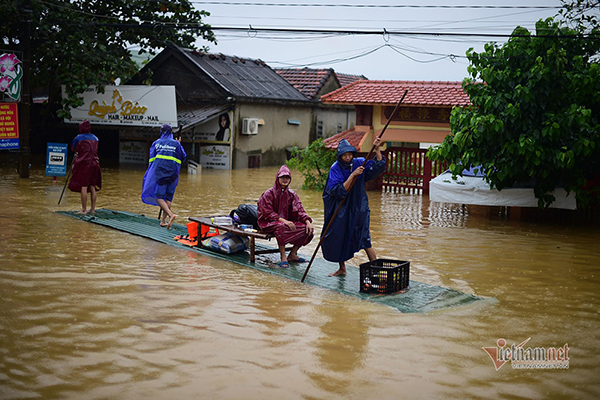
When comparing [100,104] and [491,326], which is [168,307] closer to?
[491,326]

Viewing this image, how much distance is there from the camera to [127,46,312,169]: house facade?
26.2 m

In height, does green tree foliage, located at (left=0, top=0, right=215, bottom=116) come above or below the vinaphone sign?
above

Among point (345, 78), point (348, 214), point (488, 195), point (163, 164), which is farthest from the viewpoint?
point (345, 78)

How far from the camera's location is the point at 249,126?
87.8 ft

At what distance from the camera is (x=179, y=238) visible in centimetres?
1038

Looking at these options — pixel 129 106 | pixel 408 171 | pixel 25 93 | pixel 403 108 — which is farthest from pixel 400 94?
pixel 25 93

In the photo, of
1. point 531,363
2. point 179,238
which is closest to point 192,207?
point 179,238

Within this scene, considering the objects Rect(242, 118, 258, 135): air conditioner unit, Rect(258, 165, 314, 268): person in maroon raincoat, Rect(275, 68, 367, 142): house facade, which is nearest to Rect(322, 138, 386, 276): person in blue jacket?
Rect(258, 165, 314, 268): person in maroon raincoat

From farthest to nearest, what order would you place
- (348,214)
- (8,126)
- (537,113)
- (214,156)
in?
(214,156) < (8,126) < (537,113) < (348,214)

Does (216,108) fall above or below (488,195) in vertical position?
above

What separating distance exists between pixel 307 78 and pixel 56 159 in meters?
18.5

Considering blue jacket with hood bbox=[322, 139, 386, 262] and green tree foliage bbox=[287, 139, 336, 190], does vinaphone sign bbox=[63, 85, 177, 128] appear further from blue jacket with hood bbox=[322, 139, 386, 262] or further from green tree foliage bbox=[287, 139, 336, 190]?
blue jacket with hood bbox=[322, 139, 386, 262]

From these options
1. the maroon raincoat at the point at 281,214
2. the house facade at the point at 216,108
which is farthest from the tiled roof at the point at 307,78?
the maroon raincoat at the point at 281,214

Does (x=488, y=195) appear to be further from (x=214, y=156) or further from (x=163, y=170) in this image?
(x=214, y=156)
